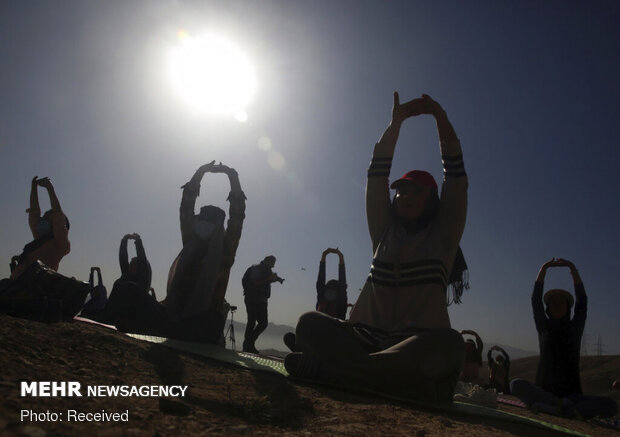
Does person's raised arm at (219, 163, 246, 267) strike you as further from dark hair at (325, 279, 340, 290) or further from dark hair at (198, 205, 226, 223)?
dark hair at (325, 279, 340, 290)

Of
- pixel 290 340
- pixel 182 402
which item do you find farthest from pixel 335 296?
pixel 182 402

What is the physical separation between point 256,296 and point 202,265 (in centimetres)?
269

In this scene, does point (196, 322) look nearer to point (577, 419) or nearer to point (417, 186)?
point (417, 186)

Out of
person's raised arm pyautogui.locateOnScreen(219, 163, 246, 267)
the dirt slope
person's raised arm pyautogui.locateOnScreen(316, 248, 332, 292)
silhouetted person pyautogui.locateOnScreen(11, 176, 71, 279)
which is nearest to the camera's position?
the dirt slope

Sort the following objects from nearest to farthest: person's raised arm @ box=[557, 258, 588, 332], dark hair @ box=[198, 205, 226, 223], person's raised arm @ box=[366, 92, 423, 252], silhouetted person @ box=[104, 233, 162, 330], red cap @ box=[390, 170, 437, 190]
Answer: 1. red cap @ box=[390, 170, 437, 190]
2. person's raised arm @ box=[366, 92, 423, 252]
3. silhouetted person @ box=[104, 233, 162, 330]
4. person's raised arm @ box=[557, 258, 588, 332]
5. dark hair @ box=[198, 205, 226, 223]

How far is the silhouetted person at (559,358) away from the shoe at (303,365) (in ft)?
9.04

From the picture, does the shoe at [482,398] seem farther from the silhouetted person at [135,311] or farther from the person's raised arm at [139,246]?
the person's raised arm at [139,246]

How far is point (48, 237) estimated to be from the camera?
5504mm

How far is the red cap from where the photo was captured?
3662mm

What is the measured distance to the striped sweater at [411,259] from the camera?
10.6 ft

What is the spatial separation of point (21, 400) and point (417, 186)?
3.19 metres

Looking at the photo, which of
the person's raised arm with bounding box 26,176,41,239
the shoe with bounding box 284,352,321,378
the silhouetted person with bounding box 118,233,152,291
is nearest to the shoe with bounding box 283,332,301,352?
the shoe with bounding box 284,352,321,378

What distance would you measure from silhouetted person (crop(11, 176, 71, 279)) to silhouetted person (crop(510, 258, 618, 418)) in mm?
6115

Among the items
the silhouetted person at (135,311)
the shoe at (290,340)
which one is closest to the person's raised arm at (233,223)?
the silhouetted person at (135,311)
